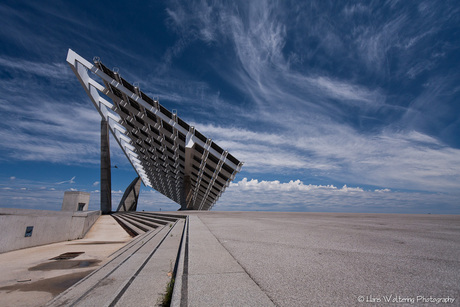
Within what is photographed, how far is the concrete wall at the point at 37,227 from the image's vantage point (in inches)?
352

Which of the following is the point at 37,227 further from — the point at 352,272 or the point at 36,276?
the point at 352,272

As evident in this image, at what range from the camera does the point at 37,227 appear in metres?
10.6

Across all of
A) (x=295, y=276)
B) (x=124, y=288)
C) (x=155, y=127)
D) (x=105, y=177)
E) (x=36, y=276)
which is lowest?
(x=36, y=276)

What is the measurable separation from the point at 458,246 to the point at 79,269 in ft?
27.7

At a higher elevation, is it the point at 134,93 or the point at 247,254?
the point at 134,93

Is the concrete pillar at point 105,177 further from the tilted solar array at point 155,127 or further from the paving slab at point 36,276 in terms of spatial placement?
the paving slab at point 36,276

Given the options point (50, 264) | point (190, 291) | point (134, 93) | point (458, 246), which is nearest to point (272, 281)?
point (190, 291)

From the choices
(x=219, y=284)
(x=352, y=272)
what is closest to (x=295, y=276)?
(x=352, y=272)

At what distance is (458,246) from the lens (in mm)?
4059

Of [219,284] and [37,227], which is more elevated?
[219,284]

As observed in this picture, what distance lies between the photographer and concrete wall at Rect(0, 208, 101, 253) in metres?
8.93

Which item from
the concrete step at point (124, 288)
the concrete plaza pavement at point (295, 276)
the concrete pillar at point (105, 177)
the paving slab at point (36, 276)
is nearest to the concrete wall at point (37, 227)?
the paving slab at point (36, 276)

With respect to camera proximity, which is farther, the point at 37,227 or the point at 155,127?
the point at 155,127

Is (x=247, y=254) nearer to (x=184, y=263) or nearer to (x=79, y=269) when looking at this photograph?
(x=184, y=263)
